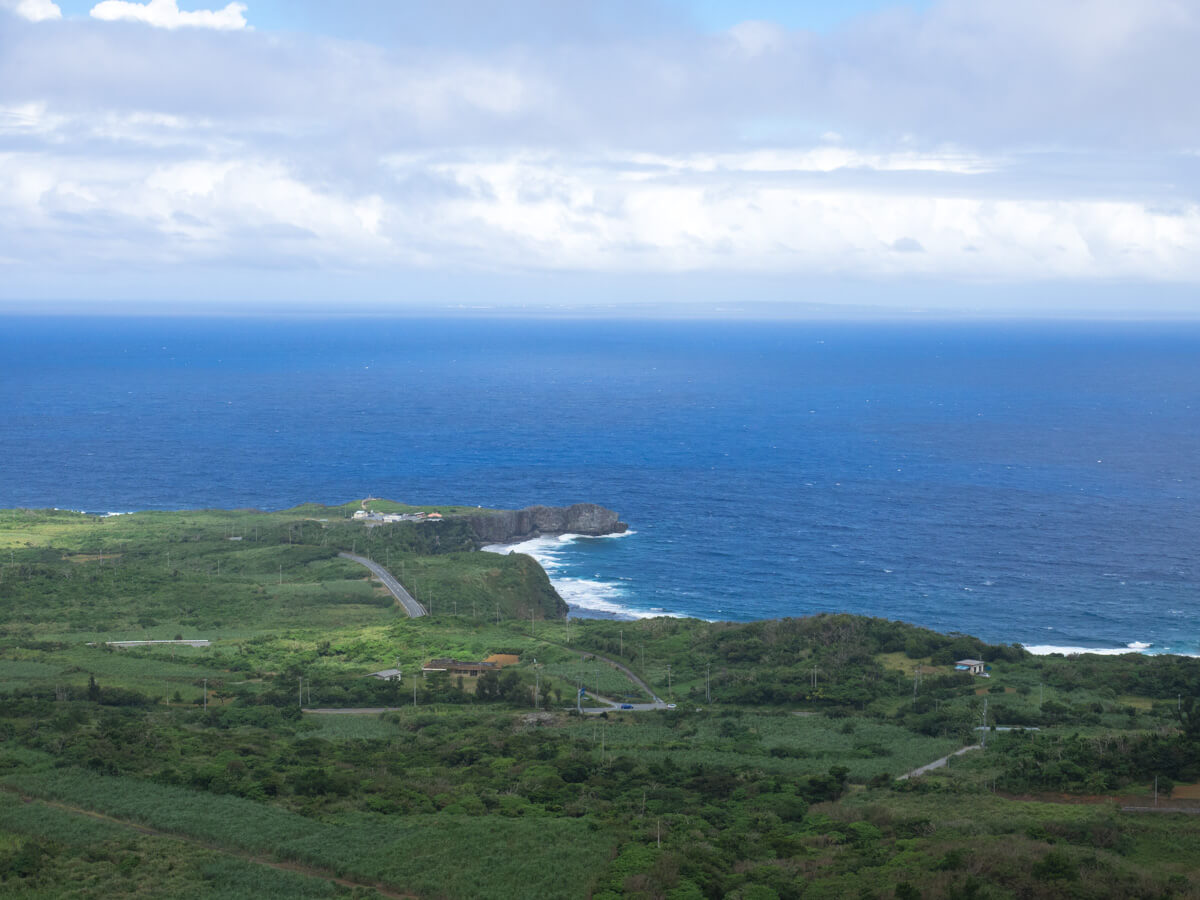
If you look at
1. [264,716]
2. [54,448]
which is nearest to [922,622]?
[264,716]

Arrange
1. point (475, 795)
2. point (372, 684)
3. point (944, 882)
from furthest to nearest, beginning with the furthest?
point (372, 684) → point (475, 795) → point (944, 882)

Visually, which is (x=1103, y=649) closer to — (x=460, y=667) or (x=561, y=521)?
(x=460, y=667)

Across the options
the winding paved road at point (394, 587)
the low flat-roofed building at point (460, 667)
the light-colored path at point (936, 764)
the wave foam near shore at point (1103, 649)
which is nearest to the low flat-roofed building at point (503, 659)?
the low flat-roofed building at point (460, 667)

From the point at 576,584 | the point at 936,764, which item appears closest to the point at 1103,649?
the point at 936,764

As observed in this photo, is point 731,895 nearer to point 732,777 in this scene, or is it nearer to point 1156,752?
point 732,777

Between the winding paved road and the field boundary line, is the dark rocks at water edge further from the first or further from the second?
the field boundary line

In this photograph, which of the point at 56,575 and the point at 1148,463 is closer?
the point at 56,575
